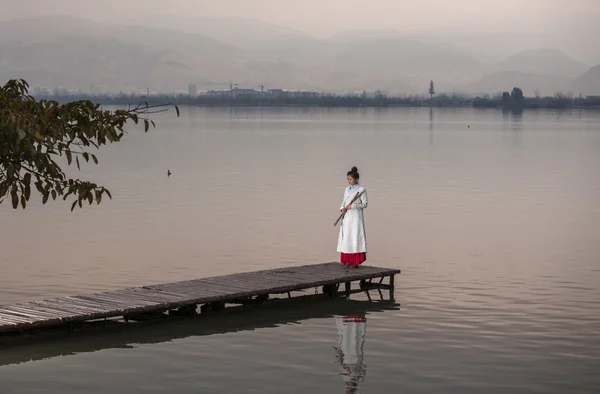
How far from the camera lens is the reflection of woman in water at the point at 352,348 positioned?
15.7 metres

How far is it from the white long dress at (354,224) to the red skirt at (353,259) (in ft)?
0.40

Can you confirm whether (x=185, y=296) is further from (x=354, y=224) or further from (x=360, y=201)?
(x=360, y=201)

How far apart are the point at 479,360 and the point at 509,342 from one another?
54.1 inches

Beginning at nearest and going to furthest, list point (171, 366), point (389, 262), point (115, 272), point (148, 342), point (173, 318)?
point (171, 366)
point (148, 342)
point (173, 318)
point (115, 272)
point (389, 262)

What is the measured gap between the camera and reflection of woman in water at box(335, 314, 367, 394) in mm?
15689

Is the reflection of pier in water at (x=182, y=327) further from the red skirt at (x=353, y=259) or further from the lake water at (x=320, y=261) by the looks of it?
the red skirt at (x=353, y=259)

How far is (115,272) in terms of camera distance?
25031 mm

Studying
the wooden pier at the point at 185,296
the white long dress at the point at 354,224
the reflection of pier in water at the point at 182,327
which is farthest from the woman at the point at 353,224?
the reflection of pier in water at the point at 182,327

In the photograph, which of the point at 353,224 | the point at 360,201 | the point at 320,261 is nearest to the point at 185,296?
the point at 353,224

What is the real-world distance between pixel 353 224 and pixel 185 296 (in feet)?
13.8

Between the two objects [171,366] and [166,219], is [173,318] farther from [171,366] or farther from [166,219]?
[166,219]

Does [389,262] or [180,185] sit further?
[180,185]

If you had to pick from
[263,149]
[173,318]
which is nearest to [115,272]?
[173,318]

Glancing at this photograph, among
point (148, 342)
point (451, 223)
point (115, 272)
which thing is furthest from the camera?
point (451, 223)
